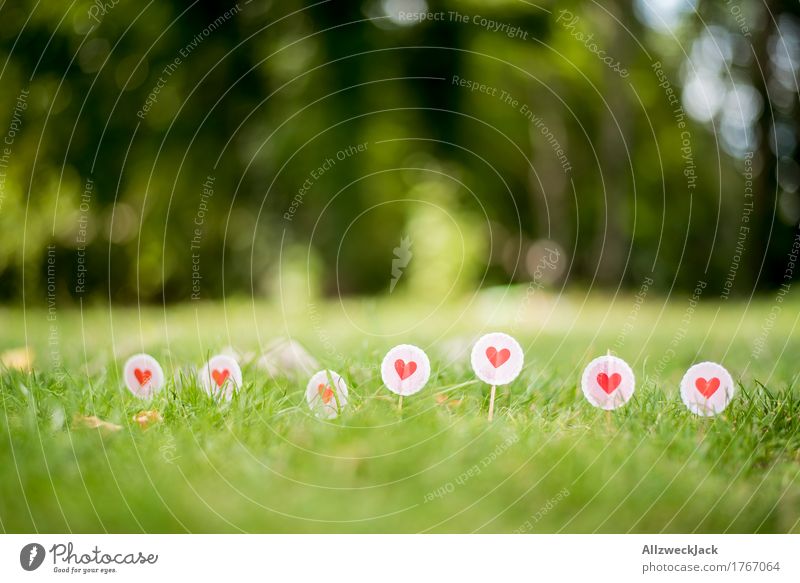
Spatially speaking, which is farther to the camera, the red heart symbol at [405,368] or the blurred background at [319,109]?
the blurred background at [319,109]

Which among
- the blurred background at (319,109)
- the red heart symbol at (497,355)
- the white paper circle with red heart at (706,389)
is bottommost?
the white paper circle with red heart at (706,389)

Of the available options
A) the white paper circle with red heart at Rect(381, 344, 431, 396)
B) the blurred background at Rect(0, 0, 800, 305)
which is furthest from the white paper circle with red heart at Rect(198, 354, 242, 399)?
the blurred background at Rect(0, 0, 800, 305)

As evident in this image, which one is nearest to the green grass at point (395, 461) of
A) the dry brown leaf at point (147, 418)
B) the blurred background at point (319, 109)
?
the dry brown leaf at point (147, 418)

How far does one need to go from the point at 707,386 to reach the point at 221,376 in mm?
1207

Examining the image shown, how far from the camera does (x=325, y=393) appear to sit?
1796 mm

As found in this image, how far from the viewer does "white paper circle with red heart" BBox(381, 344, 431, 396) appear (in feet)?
5.87

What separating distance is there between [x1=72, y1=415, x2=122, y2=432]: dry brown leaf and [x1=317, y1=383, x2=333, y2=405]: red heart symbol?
470 mm

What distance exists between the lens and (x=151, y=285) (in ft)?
29.9

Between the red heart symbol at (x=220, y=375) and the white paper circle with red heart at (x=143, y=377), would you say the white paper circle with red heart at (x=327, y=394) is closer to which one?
the red heart symbol at (x=220, y=375)

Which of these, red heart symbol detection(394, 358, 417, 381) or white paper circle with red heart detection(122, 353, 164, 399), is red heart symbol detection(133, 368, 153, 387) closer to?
white paper circle with red heart detection(122, 353, 164, 399)

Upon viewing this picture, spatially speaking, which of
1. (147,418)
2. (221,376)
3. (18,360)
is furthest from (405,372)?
(18,360)

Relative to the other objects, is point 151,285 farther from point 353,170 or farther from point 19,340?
point 19,340

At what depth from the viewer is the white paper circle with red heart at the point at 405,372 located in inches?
70.5

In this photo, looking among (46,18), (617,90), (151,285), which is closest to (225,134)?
(46,18)
